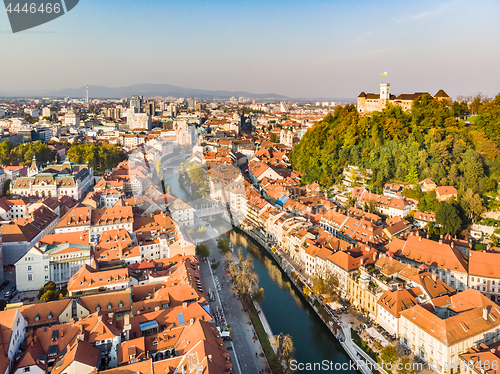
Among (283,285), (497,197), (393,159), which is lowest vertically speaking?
(283,285)

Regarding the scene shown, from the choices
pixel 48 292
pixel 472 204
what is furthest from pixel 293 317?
pixel 472 204

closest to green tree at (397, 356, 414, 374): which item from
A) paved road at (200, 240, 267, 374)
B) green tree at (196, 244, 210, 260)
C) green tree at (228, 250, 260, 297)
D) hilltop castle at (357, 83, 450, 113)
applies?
paved road at (200, 240, 267, 374)

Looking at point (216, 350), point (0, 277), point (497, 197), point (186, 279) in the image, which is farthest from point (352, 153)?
point (0, 277)

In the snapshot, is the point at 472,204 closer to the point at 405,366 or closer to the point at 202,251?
the point at 405,366

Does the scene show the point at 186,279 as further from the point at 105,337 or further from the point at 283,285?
the point at 283,285

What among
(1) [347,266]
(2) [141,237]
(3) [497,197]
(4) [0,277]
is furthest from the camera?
(3) [497,197]

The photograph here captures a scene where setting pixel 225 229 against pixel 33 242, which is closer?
pixel 33 242

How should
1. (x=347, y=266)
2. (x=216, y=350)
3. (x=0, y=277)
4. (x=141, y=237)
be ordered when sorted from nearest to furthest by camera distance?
(x=216, y=350) < (x=347, y=266) < (x=0, y=277) < (x=141, y=237)

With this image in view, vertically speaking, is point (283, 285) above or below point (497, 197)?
below
